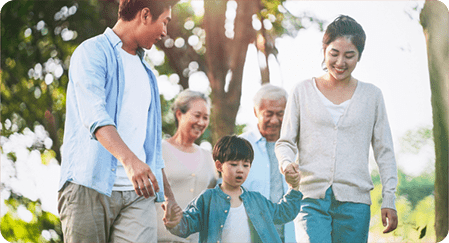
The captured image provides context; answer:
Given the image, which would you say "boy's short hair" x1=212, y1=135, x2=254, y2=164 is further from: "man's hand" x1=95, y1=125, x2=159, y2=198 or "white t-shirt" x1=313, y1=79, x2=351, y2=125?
"man's hand" x1=95, y1=125, x2=159, y2=198

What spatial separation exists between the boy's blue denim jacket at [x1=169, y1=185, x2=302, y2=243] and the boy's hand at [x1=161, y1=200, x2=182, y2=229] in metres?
0.08

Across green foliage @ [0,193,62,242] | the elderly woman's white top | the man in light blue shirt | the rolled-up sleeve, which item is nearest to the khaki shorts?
the man in light blue shirt

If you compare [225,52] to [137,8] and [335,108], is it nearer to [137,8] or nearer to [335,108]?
[335,108]

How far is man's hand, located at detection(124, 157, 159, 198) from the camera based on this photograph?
1.75m

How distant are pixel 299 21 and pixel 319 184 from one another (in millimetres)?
→ 1281

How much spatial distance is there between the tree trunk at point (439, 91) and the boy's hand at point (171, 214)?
1875mm

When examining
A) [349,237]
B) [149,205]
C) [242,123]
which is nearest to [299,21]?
[242,123]

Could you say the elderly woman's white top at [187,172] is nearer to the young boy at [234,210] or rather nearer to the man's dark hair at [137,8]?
the young boy at [234,210]

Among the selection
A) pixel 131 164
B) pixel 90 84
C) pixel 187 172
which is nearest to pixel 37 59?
pixel 187 172

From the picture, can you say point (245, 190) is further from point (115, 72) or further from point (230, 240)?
point (115, 72)

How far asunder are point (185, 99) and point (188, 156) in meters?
0.41

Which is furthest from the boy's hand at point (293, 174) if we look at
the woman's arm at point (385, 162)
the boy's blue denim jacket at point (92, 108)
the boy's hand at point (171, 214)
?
the boy's blue denim jacket at point (92, 108)

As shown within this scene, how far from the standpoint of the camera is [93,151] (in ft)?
6.88

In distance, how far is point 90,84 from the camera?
2.03m
